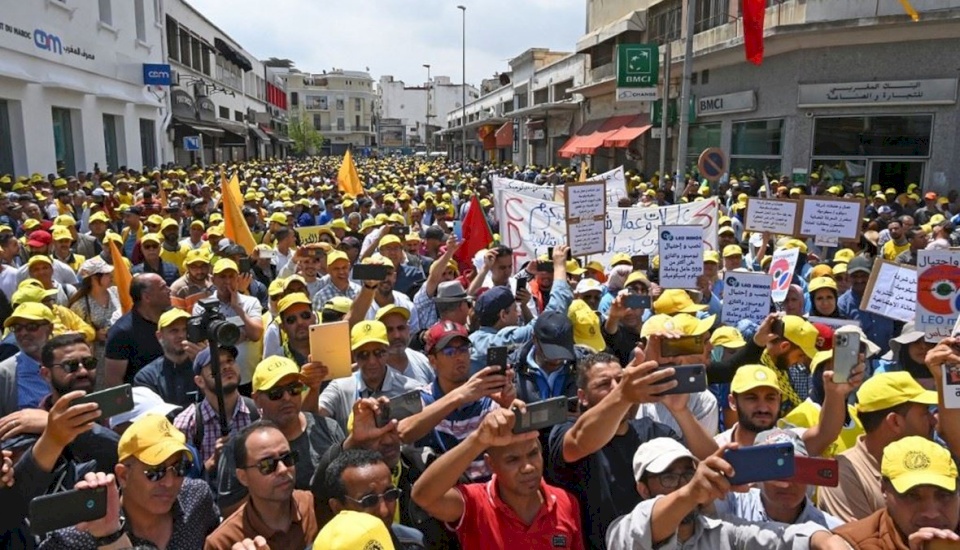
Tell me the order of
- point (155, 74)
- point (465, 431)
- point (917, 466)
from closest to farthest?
point (917, 466) < point (465, 431) < point (155, 74)

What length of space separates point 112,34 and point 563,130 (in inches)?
900

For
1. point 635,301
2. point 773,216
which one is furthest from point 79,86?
point 635,301

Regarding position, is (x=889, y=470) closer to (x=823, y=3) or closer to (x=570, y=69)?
(x=823, y=3)

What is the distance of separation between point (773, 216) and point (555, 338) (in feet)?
16.9

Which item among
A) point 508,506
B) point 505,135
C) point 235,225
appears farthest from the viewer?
point 505,135

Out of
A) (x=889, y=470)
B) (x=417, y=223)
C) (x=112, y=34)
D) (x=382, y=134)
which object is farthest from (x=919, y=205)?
(x=382, y=134)

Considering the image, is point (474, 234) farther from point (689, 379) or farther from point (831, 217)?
point (689, 379)

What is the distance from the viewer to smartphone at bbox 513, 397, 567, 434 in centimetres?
265

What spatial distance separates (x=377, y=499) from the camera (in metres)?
2.85

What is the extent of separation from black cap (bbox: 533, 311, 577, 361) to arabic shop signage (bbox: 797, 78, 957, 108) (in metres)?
17.8

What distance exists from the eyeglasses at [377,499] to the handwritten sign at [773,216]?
648 centimetres

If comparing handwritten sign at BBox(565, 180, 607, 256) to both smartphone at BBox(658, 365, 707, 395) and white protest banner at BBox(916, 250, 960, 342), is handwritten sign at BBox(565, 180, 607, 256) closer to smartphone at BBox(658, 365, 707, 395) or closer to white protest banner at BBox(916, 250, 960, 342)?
white protest banner at BBox(916, 250, 960, 342)

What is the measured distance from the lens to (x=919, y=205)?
637 inches

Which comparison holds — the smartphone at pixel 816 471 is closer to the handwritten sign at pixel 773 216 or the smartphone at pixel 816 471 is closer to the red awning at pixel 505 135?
the handwritten sign at pixel 773 216
